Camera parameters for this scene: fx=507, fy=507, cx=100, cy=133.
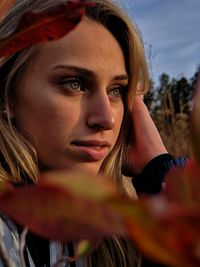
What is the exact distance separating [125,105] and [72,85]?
301mm

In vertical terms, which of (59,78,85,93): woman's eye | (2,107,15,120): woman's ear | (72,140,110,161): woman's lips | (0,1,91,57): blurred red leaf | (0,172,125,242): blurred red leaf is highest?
(59,78,85,93): woman's eye

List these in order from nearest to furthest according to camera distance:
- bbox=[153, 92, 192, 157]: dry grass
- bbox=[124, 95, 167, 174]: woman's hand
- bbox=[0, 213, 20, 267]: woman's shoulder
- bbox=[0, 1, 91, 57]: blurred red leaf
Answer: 1. bbox=[0, 1, 91, 57]: blurred red leaf
2. bbox=[0, 213, 20, 267]: woman's shoulder
3. bbox=[124, 95, 167, 174]: woman's hand
4. bbox=[153, 92, 192, 157]: dry grass

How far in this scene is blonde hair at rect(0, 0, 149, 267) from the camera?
1.33 m

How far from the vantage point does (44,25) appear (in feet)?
0.85

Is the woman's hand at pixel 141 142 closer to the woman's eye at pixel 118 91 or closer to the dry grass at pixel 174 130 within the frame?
the woman's eye at pixel 118 91

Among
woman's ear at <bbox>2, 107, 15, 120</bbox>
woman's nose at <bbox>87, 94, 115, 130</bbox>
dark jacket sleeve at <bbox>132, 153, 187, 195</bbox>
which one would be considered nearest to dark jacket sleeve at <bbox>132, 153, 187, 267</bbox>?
dark jacket sleeve at <bbox>132, 153, 187, 195</bbox>

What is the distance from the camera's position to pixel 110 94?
5.02 ft

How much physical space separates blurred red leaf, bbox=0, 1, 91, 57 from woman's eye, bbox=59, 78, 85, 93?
1.10 m

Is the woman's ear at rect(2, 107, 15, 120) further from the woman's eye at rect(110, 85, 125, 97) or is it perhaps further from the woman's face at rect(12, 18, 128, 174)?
the woman's eye at rect(110, 85, 125, 97)

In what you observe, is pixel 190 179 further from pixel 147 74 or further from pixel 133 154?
pixel 147 74

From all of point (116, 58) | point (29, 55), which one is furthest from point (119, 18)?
point (29, 55)

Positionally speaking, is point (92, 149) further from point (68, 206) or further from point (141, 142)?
point (68, 206)

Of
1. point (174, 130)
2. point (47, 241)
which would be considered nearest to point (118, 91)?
point (47, 241)

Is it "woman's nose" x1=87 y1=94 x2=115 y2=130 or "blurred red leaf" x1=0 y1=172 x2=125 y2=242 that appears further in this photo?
"woman's nose" x1=87 y1=94 x2=115 y2=130
